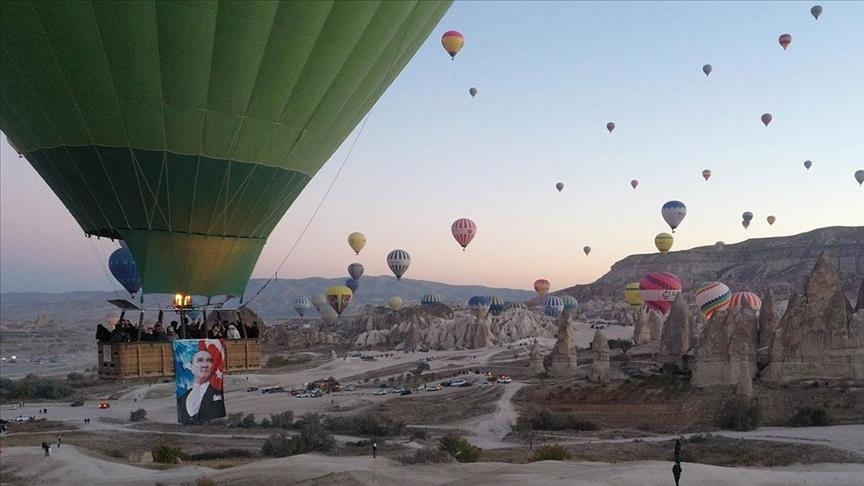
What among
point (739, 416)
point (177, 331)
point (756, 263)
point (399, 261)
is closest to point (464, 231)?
point (399, 261)

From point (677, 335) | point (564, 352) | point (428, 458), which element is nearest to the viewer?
point (428, 458)

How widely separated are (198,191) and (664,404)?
98.2ft

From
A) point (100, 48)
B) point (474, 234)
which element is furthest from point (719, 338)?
point (474, 234)

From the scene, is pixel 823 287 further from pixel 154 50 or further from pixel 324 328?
pixel 324 328

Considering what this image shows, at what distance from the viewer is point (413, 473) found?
2400 centimetres

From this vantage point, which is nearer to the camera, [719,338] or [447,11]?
[447,11]

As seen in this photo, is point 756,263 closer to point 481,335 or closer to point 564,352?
point 481,335

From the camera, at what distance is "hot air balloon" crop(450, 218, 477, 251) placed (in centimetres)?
8062

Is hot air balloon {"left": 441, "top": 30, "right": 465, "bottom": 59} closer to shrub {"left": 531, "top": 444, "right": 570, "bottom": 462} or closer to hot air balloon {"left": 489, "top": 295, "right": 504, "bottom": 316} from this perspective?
shrub {"left": 531, "top": 444, "right": 570, "bottom": 462}

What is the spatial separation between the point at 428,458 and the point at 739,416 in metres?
14.6

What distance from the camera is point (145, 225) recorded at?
13023mm

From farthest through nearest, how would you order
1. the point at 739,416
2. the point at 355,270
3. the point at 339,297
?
the point at 355,270 → the point at 339,297 → the point at 739,416

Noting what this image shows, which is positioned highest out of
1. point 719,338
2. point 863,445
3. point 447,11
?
point 447,11

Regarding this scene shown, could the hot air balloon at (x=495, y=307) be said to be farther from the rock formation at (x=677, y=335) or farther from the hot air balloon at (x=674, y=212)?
the rock formation at (x=677, y=335)
